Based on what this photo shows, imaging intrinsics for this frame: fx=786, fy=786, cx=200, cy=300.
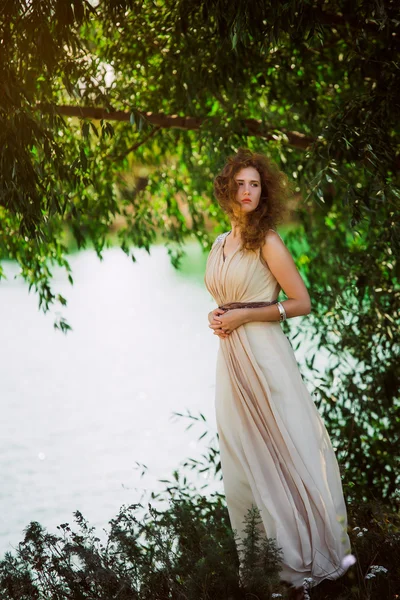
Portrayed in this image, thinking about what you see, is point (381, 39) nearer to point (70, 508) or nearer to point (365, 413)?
point (365, 413)

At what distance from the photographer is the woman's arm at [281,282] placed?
3.10 meters

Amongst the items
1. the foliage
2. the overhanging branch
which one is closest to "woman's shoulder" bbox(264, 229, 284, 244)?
the foliage

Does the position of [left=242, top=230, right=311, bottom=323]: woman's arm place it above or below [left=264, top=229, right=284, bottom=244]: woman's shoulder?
below

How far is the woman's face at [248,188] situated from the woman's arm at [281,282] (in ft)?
0.49

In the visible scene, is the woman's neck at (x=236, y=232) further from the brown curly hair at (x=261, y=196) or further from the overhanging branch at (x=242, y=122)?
the overhanging branch at (x=242, y=122)

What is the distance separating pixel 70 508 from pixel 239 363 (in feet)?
11.5

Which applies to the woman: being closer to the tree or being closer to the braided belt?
the braided belt

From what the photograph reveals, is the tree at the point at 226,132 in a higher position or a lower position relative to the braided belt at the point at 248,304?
higher

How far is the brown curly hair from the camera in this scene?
3148mm

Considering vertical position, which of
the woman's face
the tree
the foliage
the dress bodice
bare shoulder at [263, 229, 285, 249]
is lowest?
the foliage

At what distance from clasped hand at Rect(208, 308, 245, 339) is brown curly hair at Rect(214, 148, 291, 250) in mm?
267

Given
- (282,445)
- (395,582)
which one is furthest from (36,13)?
(395,582)

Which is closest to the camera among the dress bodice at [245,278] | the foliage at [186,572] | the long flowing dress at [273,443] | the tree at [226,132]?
the foliage at [186,572]

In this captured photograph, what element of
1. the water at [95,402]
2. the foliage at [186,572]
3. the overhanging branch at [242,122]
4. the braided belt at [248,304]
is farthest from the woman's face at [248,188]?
the water at [95,402]
